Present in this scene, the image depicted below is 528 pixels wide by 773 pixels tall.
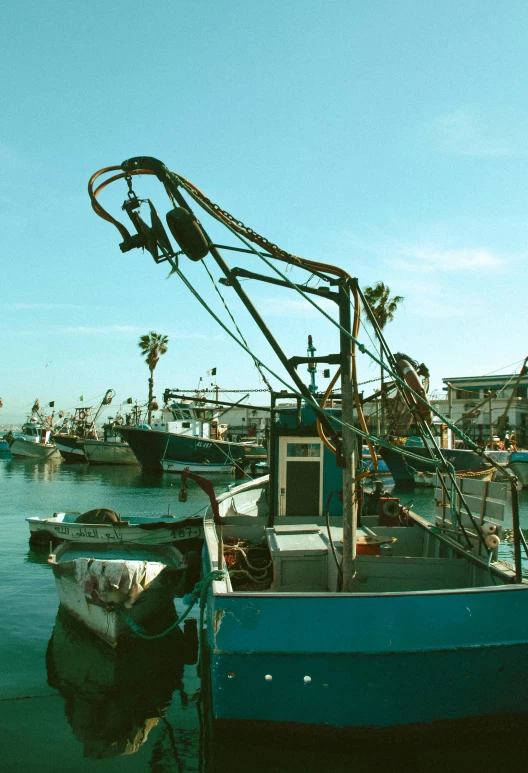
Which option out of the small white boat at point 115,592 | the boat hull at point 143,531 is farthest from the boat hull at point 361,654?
the boat hull at point 143,531

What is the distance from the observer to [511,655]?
229 inches

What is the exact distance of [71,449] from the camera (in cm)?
6575

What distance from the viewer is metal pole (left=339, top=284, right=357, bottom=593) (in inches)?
282

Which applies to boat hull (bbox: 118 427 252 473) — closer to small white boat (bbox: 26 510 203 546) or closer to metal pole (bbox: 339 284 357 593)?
small white boat (bbox: 26 510 203 546)

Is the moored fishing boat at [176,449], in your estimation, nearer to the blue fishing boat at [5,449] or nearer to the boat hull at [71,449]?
the boat hull at [71,449]

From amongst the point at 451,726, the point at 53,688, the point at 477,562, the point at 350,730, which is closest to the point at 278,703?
the point at 350,730

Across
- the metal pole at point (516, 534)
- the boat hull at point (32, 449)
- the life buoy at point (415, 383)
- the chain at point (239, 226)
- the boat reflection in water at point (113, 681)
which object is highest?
the chain at point (239, 226)

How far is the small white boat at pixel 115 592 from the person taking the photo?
902 centimetres

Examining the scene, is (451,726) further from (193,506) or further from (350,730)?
(193,506)

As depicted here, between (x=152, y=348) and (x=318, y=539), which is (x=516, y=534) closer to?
(x=318, y=539)

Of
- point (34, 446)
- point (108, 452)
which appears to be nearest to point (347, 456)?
point (108, 452)

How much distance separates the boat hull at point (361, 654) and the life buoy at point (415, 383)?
2.29m

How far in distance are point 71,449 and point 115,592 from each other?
59.9 metres

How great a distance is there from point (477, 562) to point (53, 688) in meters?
5.92
